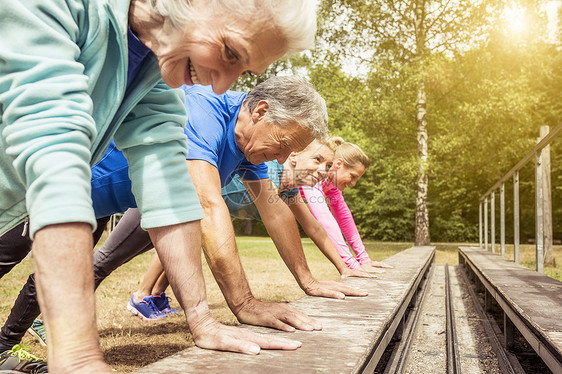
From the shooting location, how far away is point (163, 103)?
53.2 inches

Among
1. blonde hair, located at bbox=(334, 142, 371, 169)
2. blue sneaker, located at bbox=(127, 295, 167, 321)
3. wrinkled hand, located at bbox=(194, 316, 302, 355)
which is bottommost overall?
blue sneaker, located at bbox=(127, 295, 167, 321)

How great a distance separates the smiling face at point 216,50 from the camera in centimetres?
98

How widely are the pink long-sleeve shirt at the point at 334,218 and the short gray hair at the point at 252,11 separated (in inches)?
113

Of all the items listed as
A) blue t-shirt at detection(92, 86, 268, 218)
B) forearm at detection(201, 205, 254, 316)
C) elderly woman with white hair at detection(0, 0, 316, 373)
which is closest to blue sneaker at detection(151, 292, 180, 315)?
blue t-shirt at detection(92, 86, 268, 218)

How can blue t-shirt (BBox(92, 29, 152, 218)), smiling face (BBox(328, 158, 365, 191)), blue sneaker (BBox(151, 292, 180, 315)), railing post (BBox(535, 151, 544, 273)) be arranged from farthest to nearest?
smiling face (BBox(328, 158, 365, 191)) < railing post (BBox(535, 151, 544, 273)) < blue sneaker (BBox(151, 292, 180, 315)) < blue t-shirt (BBox(92, 29, 152, 218))

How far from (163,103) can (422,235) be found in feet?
40.9

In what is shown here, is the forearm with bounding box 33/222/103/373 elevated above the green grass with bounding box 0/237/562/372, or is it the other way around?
the forearm with bounding box 33/222/103/373

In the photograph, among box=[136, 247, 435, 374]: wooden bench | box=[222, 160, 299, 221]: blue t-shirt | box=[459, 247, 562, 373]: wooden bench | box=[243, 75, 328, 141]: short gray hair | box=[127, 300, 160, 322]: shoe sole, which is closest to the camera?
box=[136, 247, 435, 374]: wooden bench

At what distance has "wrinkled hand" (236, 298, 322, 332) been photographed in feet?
5.00

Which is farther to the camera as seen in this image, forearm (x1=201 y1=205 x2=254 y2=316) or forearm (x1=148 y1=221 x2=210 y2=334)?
forearm (x1=201 y1=205 x2=254 y2=316)

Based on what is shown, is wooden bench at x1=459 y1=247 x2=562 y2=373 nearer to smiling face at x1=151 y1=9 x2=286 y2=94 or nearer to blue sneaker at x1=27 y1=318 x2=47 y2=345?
smiling face at x1=151 y1=9 x2=286 y2=94

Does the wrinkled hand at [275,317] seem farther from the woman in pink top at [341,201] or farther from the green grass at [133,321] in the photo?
the woman in pink top at [341,201]

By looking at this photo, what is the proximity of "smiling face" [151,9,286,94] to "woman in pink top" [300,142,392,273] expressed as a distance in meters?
2.76

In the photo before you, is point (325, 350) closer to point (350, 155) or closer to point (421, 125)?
point (350, 155)
